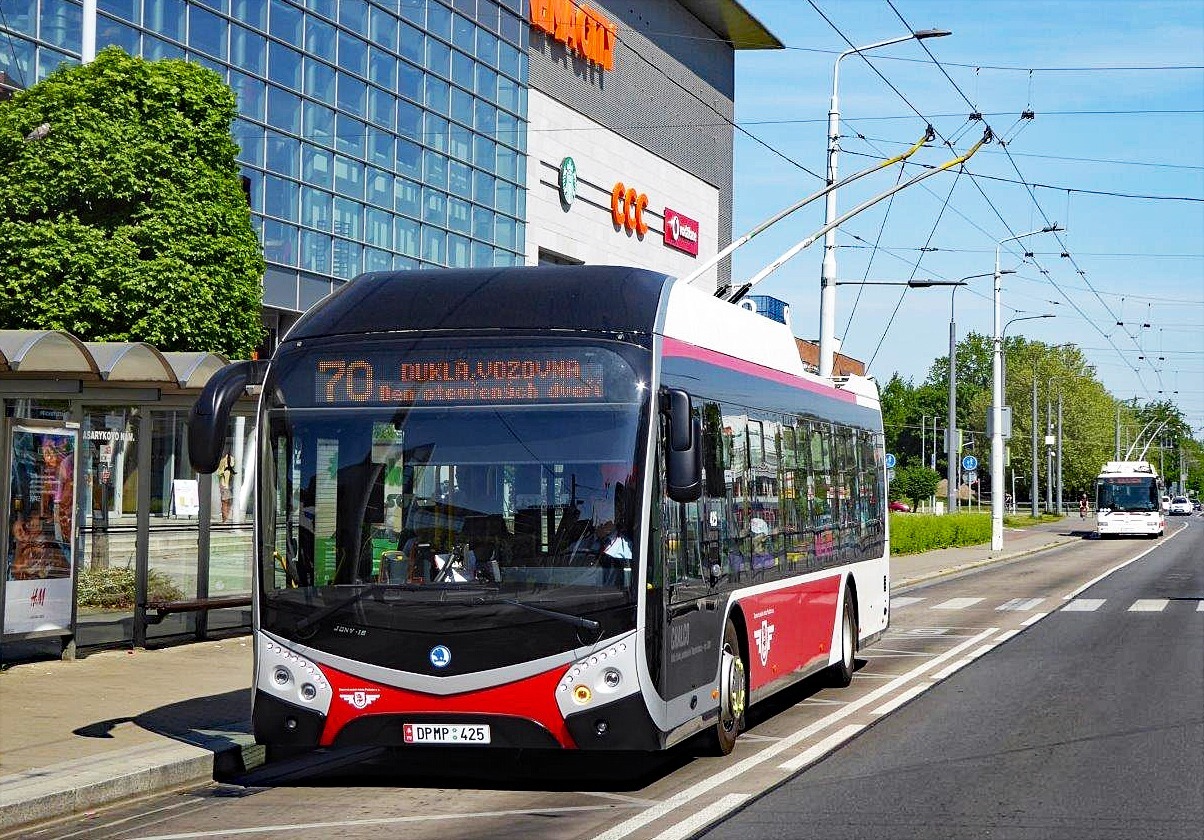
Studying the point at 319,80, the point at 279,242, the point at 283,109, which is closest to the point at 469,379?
the point at 279,242

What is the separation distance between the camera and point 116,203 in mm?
24500

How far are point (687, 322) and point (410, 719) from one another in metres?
3.03

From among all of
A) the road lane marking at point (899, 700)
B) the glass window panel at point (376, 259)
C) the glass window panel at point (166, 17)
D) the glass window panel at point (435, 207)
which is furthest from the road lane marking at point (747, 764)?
the glass window panel at point (435, 207)

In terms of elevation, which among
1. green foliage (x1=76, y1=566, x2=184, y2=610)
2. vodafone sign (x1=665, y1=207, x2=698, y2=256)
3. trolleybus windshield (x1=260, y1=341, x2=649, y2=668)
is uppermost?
vodafone sign (x1=665, y1=207, x2=698, y2=256)

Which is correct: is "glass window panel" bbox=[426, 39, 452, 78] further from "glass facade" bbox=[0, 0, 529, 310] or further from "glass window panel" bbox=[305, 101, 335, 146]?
"glass window panel" bbox=[305, 101, 335, 146]

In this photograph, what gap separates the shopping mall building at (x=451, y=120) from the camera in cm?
3725

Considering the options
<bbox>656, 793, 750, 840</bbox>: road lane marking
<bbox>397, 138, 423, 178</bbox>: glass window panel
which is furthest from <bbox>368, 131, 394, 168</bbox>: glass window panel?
<bbox>656, 793, 750, 840</bbox>: road lane marking

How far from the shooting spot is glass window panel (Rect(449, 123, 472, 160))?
4756 cm

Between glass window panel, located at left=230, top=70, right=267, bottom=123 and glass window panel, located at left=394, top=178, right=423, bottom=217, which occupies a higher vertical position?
glass window panel, located at left=230, top=70, right=267, bottom=123

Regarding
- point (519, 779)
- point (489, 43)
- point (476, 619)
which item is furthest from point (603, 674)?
point (489, 43)

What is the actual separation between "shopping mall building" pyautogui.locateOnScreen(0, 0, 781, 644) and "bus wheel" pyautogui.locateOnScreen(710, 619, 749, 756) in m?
7.92

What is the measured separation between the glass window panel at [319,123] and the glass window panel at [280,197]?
5.25 ft

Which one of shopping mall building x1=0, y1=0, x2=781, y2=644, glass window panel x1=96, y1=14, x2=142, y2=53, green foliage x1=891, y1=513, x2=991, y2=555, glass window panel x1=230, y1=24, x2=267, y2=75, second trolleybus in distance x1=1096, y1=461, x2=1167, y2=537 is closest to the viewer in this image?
glass window panel x1=96, y1=14, x2=142, y2=53

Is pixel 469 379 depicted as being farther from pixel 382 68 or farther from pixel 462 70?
pixel 462 70
